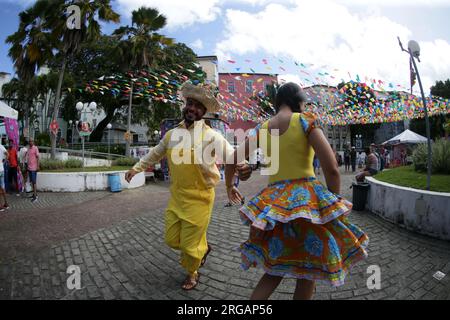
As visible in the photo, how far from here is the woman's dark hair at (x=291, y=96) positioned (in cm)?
174

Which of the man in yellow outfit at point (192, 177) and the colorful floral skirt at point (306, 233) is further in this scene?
the man in yellow outfit at point (192, 177)

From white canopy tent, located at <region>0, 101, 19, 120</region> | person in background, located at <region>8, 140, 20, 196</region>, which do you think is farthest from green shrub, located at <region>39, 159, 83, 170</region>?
white canopy tent, located at <region>0, 101, 19, 120</region>

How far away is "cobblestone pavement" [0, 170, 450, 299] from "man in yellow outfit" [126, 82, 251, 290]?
375mm

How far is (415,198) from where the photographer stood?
432cm

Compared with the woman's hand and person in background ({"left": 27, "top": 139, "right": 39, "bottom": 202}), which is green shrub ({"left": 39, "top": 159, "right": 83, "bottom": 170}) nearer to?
person in background ({"left": 27, "top": 139, "right": 39, "bottom": 202})

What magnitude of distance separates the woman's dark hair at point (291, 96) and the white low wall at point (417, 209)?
3854 millimetres

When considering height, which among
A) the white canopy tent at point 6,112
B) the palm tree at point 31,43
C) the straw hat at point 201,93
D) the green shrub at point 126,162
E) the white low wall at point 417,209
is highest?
the palm tree at point 31,43

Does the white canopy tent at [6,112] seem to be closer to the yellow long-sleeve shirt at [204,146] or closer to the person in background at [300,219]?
the yellow long-sleeve shirt at [204,146]

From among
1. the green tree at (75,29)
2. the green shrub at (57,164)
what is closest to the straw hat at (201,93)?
the green shrub at (57,164)

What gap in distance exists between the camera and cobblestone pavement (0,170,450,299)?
2430mm

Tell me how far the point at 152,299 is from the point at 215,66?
A: 43.1 meters

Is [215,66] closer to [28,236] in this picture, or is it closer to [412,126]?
[412,126]

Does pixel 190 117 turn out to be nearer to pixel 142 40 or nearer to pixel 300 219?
pixel 300 219

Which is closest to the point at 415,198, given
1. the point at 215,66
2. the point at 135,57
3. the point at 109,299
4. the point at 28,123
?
the point at 109,299
